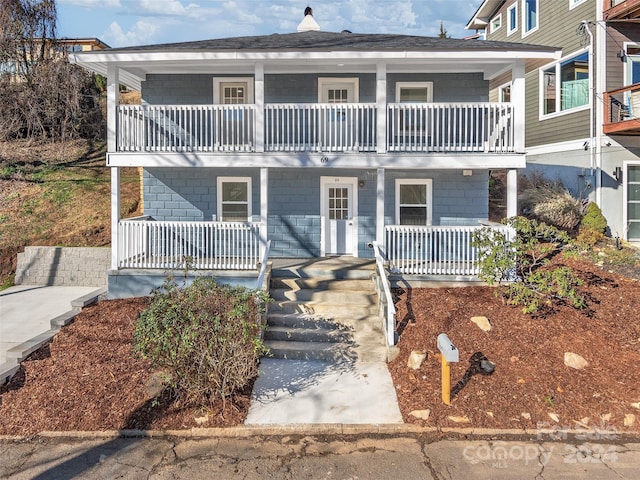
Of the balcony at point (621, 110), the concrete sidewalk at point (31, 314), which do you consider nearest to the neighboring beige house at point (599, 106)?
the balcony at point (621, 110)

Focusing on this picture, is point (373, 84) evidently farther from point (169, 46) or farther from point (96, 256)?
point (96, 256)

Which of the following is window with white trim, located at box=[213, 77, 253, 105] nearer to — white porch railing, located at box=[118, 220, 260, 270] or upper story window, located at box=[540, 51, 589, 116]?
white porch railing, located at box=[118, 220, 260, 270]

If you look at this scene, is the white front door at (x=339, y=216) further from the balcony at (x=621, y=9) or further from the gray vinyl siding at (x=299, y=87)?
the balcony at (x=621, y=9)

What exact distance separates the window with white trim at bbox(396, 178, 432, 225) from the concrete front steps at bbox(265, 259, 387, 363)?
2.36 m

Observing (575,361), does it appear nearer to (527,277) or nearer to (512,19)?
(527,277)

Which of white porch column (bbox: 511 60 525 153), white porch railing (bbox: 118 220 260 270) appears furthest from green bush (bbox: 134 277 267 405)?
white porch column (bbox: 511 60 525 153)

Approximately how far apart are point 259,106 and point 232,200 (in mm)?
2844

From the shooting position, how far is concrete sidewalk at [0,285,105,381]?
23.6 ft

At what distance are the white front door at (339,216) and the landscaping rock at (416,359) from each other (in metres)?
5.03

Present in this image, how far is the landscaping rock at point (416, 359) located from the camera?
21.9 ft

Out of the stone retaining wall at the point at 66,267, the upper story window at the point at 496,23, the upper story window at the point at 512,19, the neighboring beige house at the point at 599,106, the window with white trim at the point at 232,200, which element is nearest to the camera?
the window with white trim at the point at 232,200

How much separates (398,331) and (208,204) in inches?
252

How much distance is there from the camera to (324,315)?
27.0 ft

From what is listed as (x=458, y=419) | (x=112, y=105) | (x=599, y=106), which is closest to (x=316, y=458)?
(x=458, y=419)
